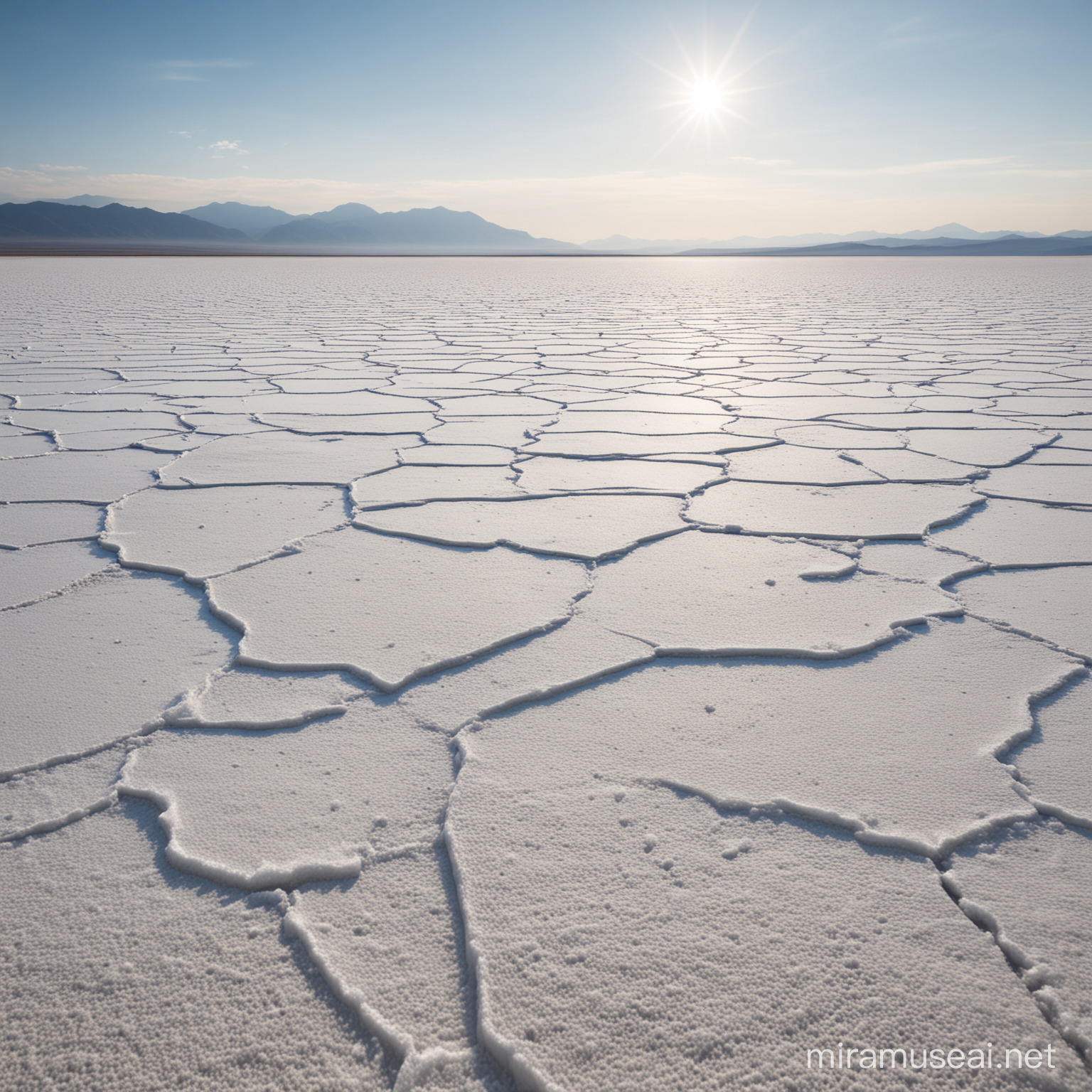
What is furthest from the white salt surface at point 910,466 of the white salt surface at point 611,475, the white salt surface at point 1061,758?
the white salt surface at point 1061,758

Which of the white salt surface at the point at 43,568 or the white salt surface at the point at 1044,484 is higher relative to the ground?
the white salt surface at the point at 1044,484

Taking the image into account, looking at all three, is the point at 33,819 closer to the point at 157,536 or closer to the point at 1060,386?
the point at 157,536

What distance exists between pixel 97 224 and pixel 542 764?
10453cm

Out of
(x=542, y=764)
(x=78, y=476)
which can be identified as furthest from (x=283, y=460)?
(x=542, y=764)

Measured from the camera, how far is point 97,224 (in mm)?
85438

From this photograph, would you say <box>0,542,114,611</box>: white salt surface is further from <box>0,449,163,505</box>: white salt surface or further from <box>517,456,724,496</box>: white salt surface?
<box>517,456,724,496</box>: white salt surface

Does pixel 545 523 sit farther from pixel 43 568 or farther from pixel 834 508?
pixel 43 568

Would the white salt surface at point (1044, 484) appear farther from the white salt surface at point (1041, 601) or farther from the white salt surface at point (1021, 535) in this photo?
the white salt surface at point (1041, 601)

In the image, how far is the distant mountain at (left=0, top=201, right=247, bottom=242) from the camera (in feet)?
259

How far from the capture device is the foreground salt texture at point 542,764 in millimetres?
660

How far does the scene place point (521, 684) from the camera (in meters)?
1.16

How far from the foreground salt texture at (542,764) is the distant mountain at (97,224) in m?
93.2

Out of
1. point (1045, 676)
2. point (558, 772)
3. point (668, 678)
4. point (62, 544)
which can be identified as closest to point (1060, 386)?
point (1045, 676)

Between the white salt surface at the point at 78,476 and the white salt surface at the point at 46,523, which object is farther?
the white salt surface at the point at 78,476
